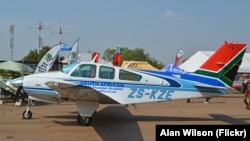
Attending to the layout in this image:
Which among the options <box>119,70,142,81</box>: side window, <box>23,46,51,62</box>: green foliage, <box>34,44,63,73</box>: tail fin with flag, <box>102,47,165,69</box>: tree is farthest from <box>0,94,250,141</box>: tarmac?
<box>102,47,165,69</box>: tree

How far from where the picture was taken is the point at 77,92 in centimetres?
952

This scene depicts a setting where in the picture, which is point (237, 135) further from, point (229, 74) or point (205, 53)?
point (205, 53)

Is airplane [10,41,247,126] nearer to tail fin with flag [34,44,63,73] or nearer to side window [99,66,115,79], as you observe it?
side window [99,66,115,79]

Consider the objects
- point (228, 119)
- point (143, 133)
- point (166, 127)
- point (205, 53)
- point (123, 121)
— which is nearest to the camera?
point (166, 127)

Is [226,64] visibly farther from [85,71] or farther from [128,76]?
[85,71]

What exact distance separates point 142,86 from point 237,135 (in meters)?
6.14

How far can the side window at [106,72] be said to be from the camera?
1065 centimetres

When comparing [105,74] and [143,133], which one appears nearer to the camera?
[143,133]

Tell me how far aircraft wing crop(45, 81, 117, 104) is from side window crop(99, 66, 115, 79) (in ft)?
2.55

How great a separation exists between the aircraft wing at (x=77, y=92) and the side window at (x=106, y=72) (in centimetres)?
78

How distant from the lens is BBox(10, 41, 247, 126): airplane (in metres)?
10.5

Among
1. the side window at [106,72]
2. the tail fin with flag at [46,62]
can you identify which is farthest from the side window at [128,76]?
the tail fin with flag at [46,62]

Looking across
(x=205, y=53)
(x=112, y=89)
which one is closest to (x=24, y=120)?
(x=112, y=89)

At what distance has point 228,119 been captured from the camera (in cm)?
1232
